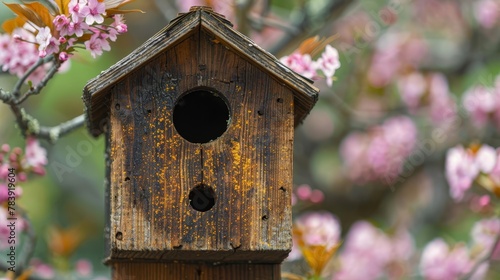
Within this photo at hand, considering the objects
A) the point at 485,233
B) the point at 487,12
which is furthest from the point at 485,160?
the point at 487,12

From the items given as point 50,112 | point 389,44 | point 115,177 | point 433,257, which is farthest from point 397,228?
point 115,177

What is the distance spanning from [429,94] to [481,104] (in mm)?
943

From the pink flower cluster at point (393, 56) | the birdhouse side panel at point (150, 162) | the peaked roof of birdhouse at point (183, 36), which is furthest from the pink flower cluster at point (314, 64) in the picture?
the pink flower cluster at point (393, 56)

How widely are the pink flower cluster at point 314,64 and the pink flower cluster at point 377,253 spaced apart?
3310 millimetres

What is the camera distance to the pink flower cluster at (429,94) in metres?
6.93

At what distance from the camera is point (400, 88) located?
7379 millimetres

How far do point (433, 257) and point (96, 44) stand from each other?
10.9 feet

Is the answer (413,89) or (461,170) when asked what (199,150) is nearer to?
(461,170)

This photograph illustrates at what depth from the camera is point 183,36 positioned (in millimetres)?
2924

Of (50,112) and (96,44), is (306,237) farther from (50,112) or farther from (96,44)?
(50,112)

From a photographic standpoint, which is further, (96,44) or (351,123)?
(351,123)

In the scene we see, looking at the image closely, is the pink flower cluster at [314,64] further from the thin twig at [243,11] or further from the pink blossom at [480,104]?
the pink blossom at [480,104]

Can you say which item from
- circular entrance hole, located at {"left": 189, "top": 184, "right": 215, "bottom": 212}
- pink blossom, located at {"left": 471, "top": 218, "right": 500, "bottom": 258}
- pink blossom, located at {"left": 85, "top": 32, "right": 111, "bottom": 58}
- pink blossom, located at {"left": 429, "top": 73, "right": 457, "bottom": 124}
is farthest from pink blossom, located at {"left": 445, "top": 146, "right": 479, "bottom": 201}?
pink blossom, located at {"left": 85, "top": 32, "right": 111, "bottom": 58}

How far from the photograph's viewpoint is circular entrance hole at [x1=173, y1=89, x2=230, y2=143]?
3371 millimetres
